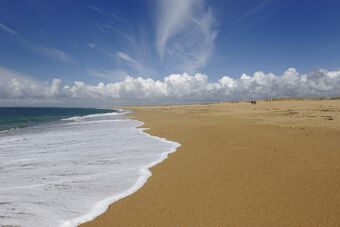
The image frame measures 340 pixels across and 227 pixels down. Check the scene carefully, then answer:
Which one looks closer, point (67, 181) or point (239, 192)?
point (239, 192)

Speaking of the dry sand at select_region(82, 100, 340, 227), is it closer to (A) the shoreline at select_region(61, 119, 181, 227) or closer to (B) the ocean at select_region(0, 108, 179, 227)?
(A) the shoreline at select_region(61, 119, 181, 227)

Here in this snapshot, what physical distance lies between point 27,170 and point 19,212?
4407 millimetres

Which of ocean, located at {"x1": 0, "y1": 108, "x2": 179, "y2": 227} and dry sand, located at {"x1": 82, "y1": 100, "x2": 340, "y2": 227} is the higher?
dry sand, located at {"x1": 82, "y1": 100, "x2": 340, "y2": 227}

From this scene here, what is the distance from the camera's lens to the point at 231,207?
587 centimetres

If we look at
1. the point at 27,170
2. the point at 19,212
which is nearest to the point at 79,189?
the point at 19,212

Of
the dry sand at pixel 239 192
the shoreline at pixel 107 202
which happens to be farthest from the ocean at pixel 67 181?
the dry sand at pixel 239 192

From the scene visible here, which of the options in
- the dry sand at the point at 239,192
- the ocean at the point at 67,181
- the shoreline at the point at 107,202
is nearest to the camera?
the dry sand at the point at 239,192

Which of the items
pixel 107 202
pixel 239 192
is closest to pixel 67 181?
pixel 107 202

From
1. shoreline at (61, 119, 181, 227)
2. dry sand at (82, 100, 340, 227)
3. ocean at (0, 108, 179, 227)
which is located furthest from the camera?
ocean at (0, 108, 179, 227)

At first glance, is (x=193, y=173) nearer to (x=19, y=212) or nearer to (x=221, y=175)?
(x=221, y=175)

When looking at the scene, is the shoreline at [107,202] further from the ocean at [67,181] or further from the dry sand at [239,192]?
the dry sand at [239,192]

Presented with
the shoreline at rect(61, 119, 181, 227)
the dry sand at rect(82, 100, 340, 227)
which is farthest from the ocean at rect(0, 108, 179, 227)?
the dry sand at rect(82, 100, 340, 227)

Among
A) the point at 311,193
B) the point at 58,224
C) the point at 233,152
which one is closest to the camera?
the point at 58,224

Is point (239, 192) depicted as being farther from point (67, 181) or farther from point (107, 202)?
point (67, 181)
